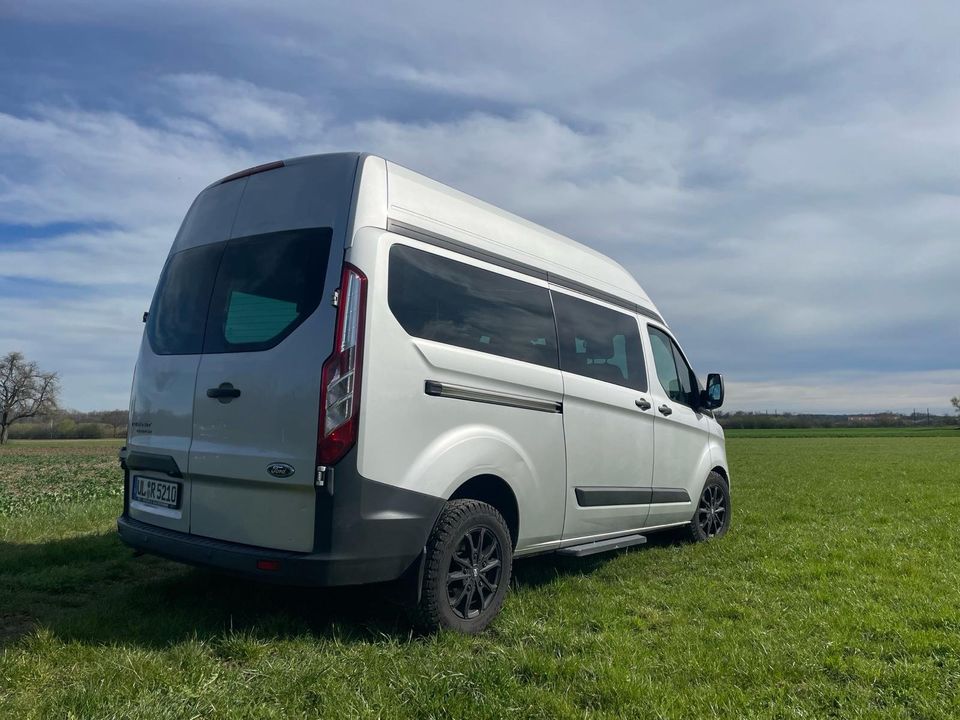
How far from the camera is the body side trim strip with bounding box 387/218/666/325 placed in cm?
422

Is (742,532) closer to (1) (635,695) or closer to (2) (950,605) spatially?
(2) (950,605)

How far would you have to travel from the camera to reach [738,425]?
74.5m

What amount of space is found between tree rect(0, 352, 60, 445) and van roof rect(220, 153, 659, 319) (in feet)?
239

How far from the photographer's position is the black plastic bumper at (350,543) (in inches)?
144

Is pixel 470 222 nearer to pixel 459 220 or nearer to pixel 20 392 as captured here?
pixel 459 220

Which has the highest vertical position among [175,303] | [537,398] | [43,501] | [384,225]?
[384,225]

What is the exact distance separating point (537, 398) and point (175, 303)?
2.39 meters

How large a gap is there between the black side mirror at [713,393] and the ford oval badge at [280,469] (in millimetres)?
4666

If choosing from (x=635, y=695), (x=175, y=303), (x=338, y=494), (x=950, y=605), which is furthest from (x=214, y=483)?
(x=950, y=605)

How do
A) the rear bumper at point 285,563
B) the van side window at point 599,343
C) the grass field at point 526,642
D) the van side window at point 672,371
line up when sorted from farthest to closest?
the van side window at point 672,371, the van side window at point 599,343, the rear bumper at point 285,563, the grass field at point 526,642

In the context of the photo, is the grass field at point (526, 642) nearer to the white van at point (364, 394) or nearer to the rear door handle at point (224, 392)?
the white van at point (364, 394)

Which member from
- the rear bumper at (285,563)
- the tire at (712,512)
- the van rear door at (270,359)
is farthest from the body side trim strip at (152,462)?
the tire at (712,512)

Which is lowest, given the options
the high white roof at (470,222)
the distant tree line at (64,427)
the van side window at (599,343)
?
the distant tree line at (64,427)

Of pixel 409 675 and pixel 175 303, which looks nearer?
pixel 409 675
